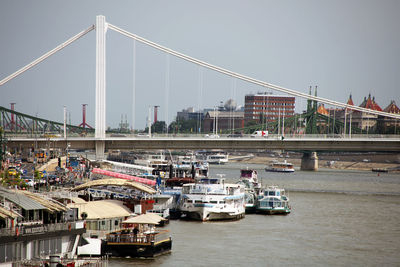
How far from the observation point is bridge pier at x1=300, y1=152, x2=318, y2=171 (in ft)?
500

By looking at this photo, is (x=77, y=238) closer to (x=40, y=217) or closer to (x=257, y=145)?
(x=40, y=217)

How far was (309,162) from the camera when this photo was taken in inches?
6033

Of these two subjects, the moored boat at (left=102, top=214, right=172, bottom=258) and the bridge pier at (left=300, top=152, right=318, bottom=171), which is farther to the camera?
the bridge pier at (left=300, top=152, right=318, bottom=171)

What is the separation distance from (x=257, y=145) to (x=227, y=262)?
4483cm

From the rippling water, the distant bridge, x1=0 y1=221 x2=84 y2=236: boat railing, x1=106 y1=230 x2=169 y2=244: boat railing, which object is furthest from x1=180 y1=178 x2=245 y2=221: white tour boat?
the distant bridge

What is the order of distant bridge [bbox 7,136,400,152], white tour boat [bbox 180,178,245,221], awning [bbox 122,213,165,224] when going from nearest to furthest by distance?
awning [bbox 122,213,165,224], white tour boat [bbox 180,178,245,221], distant bridge [bbox 7,136,400,152]

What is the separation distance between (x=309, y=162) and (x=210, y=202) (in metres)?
106

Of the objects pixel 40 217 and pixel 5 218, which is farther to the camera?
pixel 40 217

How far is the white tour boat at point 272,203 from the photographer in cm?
5544

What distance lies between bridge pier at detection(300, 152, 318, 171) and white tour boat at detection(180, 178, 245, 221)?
337 feet

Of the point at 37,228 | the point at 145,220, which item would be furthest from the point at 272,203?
the point at 37,228

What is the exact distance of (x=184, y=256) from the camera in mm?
35531

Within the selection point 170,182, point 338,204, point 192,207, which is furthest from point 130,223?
Answer: point 338,204

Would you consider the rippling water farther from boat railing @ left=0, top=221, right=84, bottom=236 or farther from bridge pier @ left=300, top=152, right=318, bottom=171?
bridge pier @ left=300, top=152, right=318, bottom=171
